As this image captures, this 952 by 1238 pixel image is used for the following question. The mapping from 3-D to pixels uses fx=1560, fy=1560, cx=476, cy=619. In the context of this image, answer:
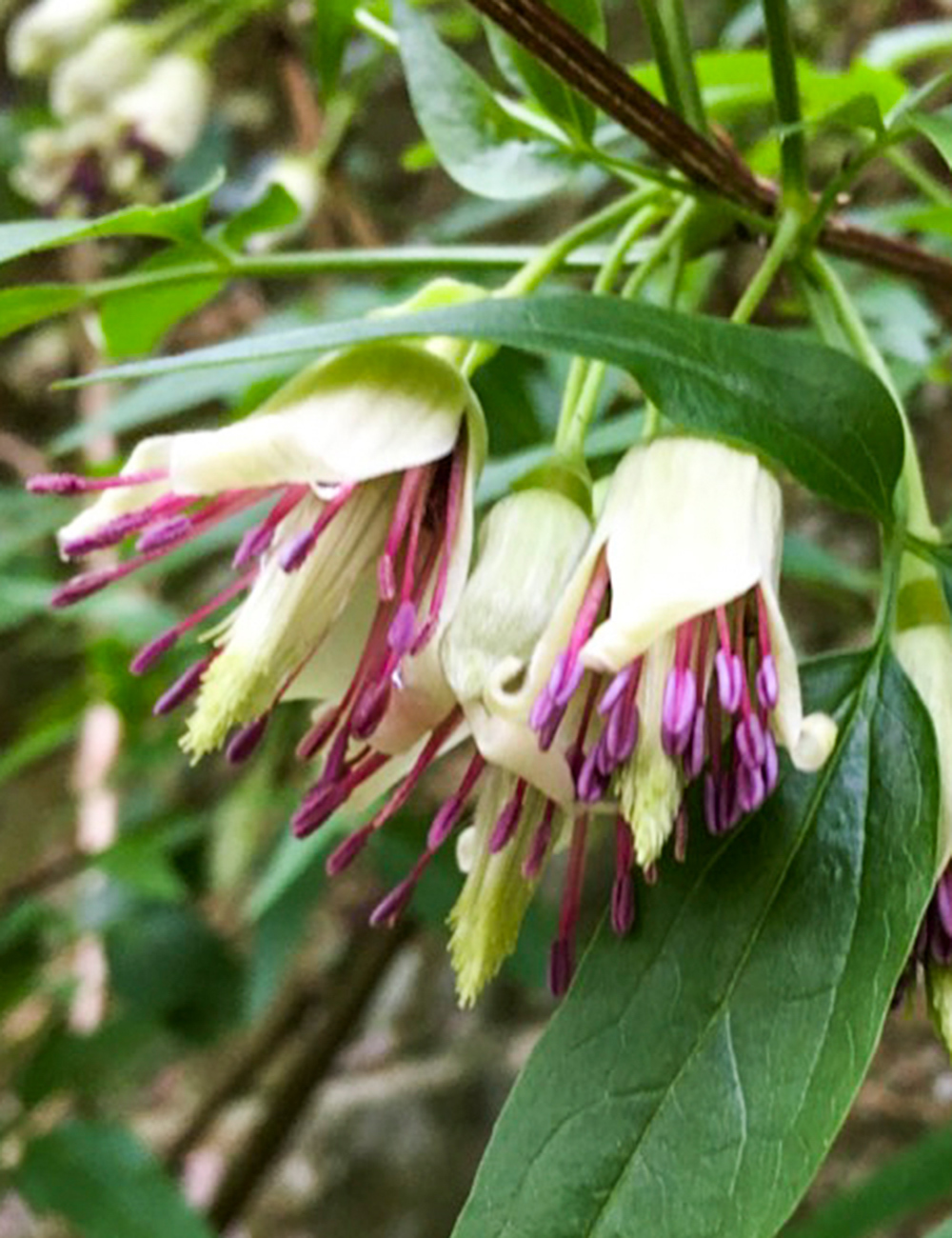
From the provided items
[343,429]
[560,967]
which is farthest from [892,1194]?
[343,429]

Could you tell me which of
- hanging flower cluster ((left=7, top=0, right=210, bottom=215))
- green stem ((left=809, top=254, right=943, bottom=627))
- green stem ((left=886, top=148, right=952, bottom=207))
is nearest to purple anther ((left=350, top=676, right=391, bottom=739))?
green stem ((left=809, top=254, right=943, bottom=627))

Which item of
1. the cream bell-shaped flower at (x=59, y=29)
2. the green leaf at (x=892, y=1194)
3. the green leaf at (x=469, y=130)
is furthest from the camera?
the cream bell-shaped flower at (x=59, y=29)

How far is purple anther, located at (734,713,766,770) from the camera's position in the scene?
0.31 metres

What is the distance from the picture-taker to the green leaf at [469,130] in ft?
1.41

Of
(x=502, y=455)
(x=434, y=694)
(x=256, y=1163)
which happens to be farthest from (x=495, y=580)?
(x=256, y=1163)

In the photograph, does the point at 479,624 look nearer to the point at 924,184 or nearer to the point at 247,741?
the point at 247,741

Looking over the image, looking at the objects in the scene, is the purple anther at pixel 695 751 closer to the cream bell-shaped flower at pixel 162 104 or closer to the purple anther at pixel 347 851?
the purple anther at pixel 347 851

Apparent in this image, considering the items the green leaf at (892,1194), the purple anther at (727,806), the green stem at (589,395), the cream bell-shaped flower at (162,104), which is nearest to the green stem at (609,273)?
the green stem at (589,395)

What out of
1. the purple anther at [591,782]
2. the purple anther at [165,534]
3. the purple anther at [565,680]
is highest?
the purple anther at [165,534]

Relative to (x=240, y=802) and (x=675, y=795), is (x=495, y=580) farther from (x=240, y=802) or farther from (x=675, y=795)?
(x=240, y=802)

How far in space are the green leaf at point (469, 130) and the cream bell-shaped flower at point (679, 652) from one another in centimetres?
13

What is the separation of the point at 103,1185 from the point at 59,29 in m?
Result: 0.66

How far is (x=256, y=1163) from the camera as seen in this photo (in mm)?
1021

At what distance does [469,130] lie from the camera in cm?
43
